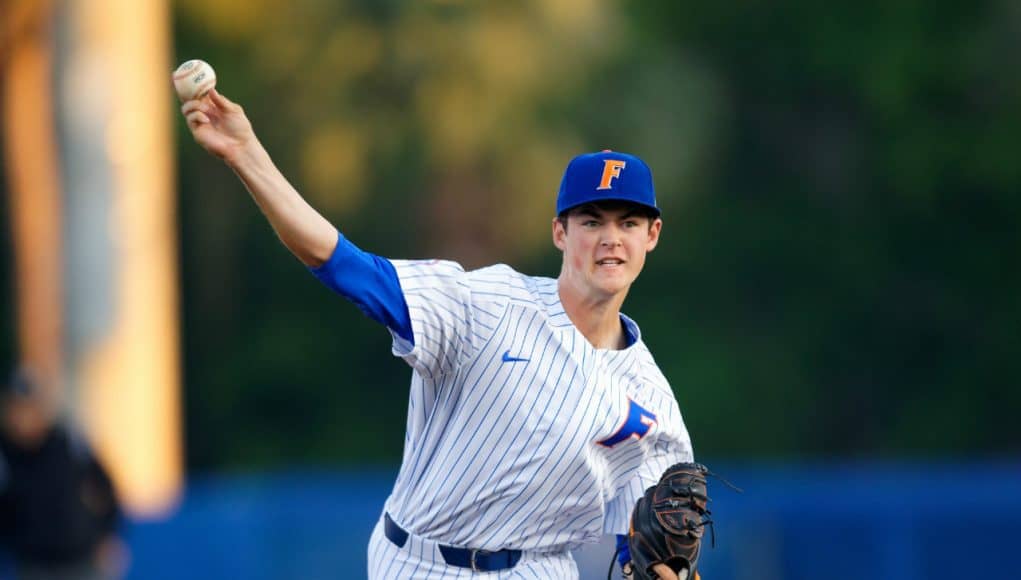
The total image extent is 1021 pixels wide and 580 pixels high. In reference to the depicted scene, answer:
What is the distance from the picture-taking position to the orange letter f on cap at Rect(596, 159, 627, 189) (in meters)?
4.45

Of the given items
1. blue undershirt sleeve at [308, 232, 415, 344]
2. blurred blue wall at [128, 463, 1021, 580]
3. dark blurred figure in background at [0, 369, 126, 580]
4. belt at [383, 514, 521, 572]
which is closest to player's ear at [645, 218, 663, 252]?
blue undershirt sleeve at [308, 232, 415, 344]

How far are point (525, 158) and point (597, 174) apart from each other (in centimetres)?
1689

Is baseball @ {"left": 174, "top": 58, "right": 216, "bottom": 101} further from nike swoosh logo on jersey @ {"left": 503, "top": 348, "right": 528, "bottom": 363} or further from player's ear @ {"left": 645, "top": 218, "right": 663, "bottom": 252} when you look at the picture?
player's ear @ {"left": 645, "top": 218, "right": 663, "bottom": 252}

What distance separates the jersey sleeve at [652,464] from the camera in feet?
15.5

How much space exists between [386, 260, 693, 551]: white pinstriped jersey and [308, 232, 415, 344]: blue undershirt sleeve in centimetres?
18

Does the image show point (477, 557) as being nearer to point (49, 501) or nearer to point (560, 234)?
point (560, 234)

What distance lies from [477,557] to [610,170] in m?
1.16

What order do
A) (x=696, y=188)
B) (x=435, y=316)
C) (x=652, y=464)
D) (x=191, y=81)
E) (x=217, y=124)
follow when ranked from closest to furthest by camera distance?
(x=191, y=81)
(x=217, y=124)
(x=435, y=316)
(x=652, y=464)
(x=696, y=188)

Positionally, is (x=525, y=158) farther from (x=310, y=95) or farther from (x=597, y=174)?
(x=597, y=174)

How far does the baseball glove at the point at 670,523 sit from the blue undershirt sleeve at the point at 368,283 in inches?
34.6

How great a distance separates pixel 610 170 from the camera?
4.47 metres

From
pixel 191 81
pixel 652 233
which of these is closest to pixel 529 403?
pixel 652 233

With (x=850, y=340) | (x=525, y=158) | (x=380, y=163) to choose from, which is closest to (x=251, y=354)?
(x=380, y=163)

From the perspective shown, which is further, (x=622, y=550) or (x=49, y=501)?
(x=49, y=501)
